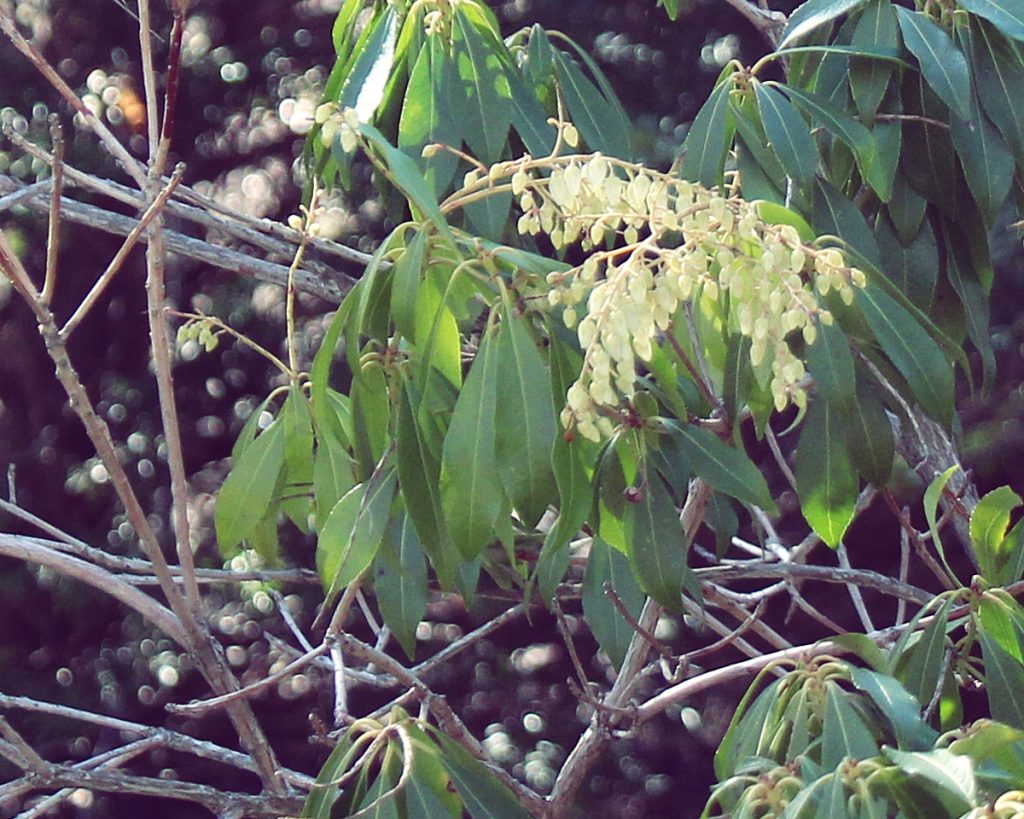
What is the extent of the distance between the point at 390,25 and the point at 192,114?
131 centimetres

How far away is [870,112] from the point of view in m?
1.15

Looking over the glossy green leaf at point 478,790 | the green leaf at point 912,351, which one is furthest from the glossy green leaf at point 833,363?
the glossy green leaf at point 478,790

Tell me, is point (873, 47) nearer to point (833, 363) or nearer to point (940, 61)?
point (940, 61)

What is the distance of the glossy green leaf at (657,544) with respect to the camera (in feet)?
3.22

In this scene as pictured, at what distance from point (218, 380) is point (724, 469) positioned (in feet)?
5.03

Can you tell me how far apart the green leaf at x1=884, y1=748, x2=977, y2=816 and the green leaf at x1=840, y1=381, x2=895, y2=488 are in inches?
12.9

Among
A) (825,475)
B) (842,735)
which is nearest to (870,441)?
(825,475)

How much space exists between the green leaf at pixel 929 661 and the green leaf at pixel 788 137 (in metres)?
0.35

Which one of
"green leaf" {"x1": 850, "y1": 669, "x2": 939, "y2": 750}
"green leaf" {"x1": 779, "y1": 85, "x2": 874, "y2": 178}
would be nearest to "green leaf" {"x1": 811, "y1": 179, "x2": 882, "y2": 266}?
"green leaf" {"x1": 779, "y1": 85, "x2": 874, "y2": 178}

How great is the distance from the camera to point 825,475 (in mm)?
1049

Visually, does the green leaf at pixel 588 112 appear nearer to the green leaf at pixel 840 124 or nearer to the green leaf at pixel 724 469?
the green leaf at pixel 840 124

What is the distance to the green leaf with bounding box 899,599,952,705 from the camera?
0.96 meters

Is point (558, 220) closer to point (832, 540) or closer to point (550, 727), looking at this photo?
point (832, 540)

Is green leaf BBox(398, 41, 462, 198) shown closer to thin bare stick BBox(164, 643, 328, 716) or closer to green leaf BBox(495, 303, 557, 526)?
green leaf BBox(495, 303, 557, 526)
